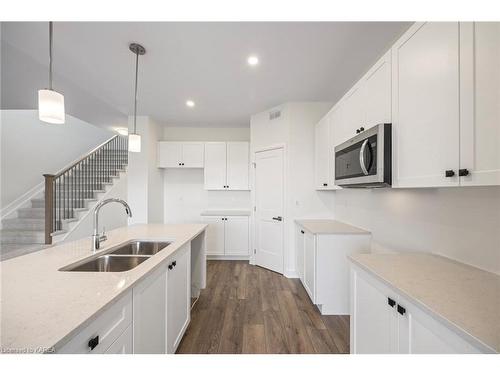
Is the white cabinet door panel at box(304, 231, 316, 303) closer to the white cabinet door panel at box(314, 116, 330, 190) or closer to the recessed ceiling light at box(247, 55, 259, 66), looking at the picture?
the white cabinet door panel at box(314, 116, 330, 190)

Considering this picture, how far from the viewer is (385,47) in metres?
2.06

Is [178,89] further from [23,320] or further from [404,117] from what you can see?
[23,320]

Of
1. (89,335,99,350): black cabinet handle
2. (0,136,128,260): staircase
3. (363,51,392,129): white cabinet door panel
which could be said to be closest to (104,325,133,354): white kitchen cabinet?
(89,335,99,350): black cabinet handle

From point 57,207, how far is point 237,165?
11.5 ft

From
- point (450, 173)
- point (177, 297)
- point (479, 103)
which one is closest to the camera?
point (479, 103)

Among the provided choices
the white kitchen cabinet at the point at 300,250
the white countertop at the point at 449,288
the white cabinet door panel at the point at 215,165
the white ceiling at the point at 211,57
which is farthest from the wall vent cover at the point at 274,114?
the white countertop at the point at 449,288

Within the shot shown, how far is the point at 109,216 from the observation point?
16.0 feet

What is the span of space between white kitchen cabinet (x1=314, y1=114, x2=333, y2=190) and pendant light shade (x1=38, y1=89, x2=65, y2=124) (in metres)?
2.62

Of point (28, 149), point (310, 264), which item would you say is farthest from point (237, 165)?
point (28, 149)

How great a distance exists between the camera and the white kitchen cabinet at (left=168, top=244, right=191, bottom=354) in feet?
4.98

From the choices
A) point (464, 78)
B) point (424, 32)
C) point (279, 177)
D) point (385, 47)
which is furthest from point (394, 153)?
point (279, 177)

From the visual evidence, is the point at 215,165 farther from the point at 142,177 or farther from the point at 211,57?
the point at 211,57

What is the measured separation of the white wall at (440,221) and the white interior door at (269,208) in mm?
1345

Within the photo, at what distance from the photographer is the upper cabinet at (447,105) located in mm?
844
